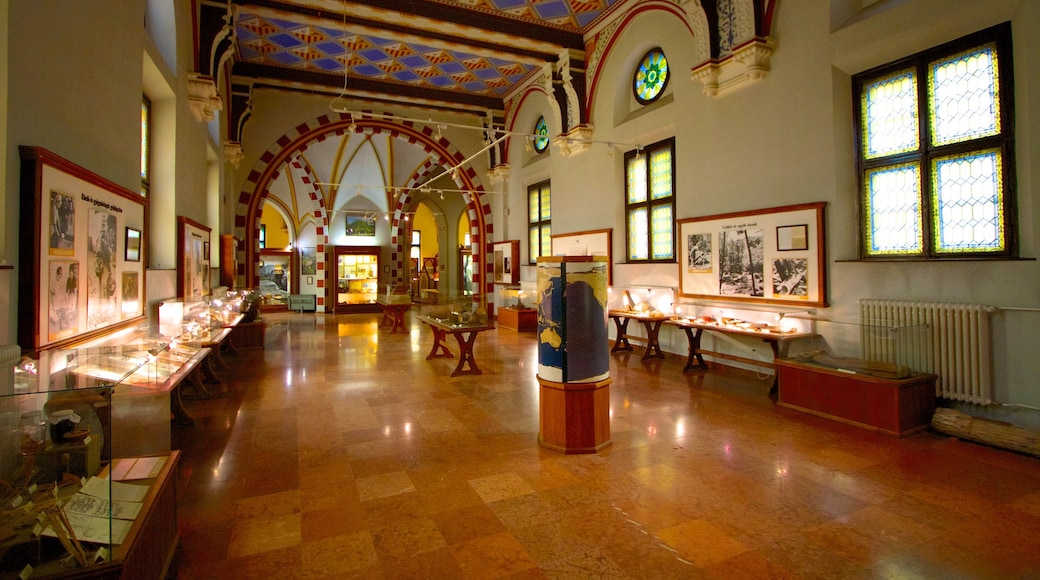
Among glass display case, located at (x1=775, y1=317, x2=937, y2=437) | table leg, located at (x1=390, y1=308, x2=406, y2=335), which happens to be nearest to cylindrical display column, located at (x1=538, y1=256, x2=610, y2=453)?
glass display case, located at (x1=775, y1=317, x2=937, y2=437)

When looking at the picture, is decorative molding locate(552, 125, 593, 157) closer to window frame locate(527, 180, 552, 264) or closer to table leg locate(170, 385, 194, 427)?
window frame locate(527, 180, 552, 264)

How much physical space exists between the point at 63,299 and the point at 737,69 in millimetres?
7660

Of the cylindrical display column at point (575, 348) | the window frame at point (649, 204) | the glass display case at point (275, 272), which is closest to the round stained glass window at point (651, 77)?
the window frame at point (649, 204)

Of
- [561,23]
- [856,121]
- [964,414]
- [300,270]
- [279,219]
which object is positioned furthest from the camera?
[279,219]

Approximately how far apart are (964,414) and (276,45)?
12653 millimetres

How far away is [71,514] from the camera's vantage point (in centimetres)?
182

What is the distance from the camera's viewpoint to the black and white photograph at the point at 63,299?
308 cm

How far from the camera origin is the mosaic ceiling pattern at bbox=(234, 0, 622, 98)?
9461 mm

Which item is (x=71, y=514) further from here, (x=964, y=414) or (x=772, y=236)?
(x=772, y=236)

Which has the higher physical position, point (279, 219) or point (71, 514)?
point (279, 219)

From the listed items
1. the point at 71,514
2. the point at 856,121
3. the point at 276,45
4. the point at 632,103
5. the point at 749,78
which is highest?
the point at 276,45

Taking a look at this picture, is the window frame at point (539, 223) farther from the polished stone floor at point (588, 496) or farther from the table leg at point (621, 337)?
the polished stone floor at point (588, 496)

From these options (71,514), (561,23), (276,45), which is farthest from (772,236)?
(276,45)

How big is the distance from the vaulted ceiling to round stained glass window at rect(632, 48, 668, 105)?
132cm
